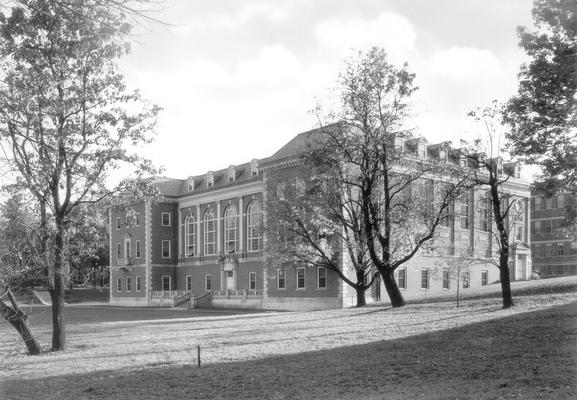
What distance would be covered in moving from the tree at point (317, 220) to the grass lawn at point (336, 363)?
10532 millimetres

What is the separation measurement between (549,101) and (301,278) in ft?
118

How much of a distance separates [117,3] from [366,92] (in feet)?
90.0

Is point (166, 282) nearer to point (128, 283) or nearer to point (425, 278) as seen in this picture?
point (128, 283)

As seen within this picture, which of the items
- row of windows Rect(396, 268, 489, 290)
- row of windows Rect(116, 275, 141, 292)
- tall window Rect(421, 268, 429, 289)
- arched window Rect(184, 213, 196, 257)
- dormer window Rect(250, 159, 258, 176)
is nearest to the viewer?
row of windows Rect(396, 268, 489, 290)

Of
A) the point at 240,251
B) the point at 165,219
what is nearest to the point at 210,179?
the point at 165,219

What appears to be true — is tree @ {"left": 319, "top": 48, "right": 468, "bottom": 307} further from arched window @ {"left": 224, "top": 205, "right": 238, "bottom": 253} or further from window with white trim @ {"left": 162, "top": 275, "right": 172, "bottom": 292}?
window with white trim @ {"left": 162, "top": 275, "right": 172, "bottom": 292}

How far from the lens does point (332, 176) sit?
34969 mm

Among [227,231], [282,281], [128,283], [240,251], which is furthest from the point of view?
[128,283]

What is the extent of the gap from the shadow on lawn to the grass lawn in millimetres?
28

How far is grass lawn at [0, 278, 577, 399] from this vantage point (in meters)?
12.5

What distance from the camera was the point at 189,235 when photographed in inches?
2790

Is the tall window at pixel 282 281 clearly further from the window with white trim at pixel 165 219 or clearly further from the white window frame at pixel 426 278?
the window with white trim at pixel 165 219

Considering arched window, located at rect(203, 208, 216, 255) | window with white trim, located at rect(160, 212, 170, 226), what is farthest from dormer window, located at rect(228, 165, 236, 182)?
window with white trim, located at rect(160, 212, 170, 226)

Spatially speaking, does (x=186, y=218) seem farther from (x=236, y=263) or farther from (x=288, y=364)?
(x=288, y=364)
